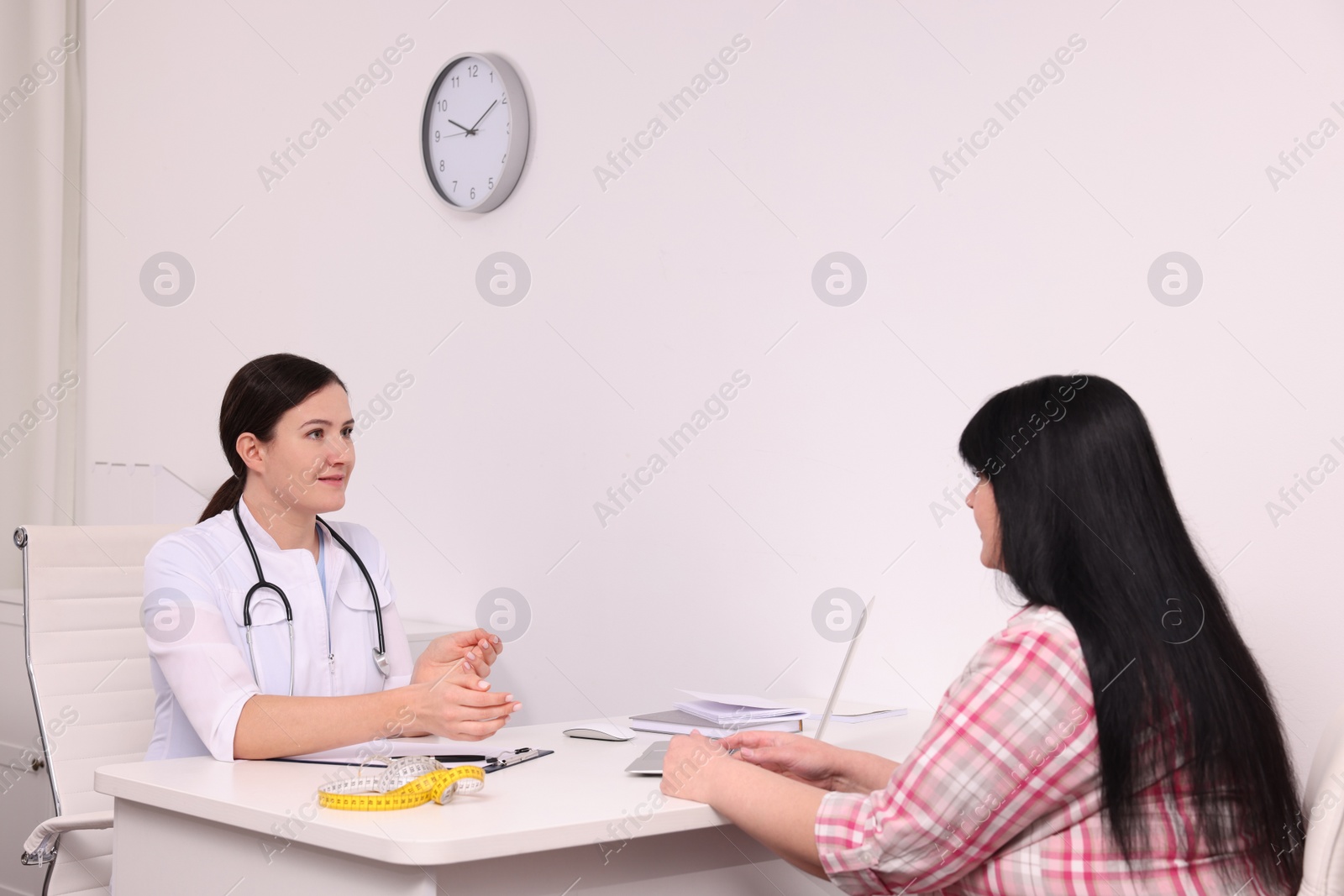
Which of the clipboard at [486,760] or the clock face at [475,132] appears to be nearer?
the clipboard at [486,760]

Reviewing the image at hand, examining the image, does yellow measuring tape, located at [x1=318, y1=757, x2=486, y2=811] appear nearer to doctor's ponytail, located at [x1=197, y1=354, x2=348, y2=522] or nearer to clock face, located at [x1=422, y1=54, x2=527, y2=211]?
doctor's ponytail, located at [x1=197, y1=354, x2=348, y2=522]

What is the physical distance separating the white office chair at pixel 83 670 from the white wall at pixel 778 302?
3.09 ft

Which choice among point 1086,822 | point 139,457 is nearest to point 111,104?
point 139,457

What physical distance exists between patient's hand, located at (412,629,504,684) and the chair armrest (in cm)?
58

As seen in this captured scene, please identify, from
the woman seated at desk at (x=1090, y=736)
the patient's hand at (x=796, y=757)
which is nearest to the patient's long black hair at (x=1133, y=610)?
the woman seated at desk at (x=1090, y=736)

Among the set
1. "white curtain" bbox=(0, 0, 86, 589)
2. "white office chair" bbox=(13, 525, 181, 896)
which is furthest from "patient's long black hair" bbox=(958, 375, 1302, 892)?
"white curtain" bbox=(0, 0, 86, 589)

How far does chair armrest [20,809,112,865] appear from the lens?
186 cm

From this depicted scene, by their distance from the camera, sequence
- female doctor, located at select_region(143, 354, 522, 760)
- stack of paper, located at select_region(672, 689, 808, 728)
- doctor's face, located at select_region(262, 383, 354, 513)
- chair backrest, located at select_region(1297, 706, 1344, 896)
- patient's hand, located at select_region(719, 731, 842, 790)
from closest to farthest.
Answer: chair backrest, located at select_region(1297, 706, 1344, 896), patient's hand, located at select_region(719, 731, 842, 790), female doctor, located at select_region(143, 354, 522, 760), stack of paper, located at select_region(672, 689, 808, 728), doctor's face, located at select_region(262, 383, 354, 513)

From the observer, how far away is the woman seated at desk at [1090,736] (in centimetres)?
116

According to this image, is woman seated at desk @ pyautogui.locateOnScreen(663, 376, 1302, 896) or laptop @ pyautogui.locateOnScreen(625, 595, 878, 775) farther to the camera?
laptop @ pyautogui.locateOnScreen(625, 595, 878, 775)

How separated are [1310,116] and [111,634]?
2300 millimetres

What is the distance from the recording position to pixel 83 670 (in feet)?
7.04

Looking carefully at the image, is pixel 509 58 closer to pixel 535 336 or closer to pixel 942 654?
pixel 535 336

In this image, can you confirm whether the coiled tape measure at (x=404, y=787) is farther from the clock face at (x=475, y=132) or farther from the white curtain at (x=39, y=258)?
the white curtain at (x=39, y=258)
